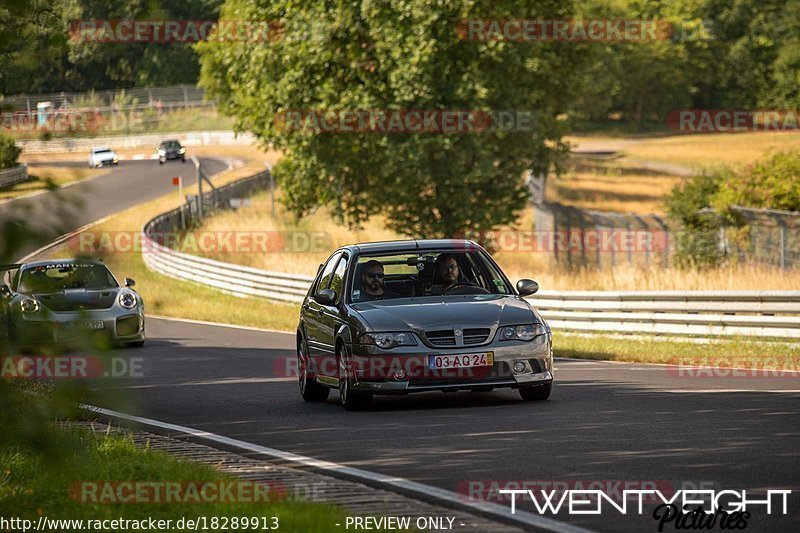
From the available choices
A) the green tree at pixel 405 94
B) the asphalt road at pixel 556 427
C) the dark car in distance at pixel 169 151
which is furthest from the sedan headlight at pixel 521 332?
the dark car in distance at pixel 169 151

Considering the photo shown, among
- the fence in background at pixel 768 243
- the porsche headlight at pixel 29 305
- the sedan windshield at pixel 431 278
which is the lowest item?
the fence in background at pixel 768 243

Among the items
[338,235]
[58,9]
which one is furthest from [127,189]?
[58,9]

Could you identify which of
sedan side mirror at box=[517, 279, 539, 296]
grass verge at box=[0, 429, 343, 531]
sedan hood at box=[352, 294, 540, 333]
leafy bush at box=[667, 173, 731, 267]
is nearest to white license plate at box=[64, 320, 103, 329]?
grass verge at box=[0, 429, 343, 531]

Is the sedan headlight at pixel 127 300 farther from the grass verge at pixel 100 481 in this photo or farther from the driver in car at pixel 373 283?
the grass verge at pixel 100 481

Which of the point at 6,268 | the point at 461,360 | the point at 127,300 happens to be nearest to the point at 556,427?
the point at 461,360

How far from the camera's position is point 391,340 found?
1209cm

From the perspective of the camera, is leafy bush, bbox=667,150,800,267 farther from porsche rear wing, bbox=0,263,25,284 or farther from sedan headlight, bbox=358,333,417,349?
porsche rear wing, bbox=0,263,25,284

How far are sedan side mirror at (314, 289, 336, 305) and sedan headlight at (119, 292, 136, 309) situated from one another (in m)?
9.12

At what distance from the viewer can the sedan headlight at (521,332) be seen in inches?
477

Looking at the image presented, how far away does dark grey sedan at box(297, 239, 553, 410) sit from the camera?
12000 millimetres

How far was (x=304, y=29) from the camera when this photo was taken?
35625mm

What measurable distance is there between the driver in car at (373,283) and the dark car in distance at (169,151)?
7232 centimetres

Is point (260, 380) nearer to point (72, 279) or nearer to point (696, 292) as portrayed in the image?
point (696, 292)

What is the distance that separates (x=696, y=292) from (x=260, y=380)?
7.26 meters
